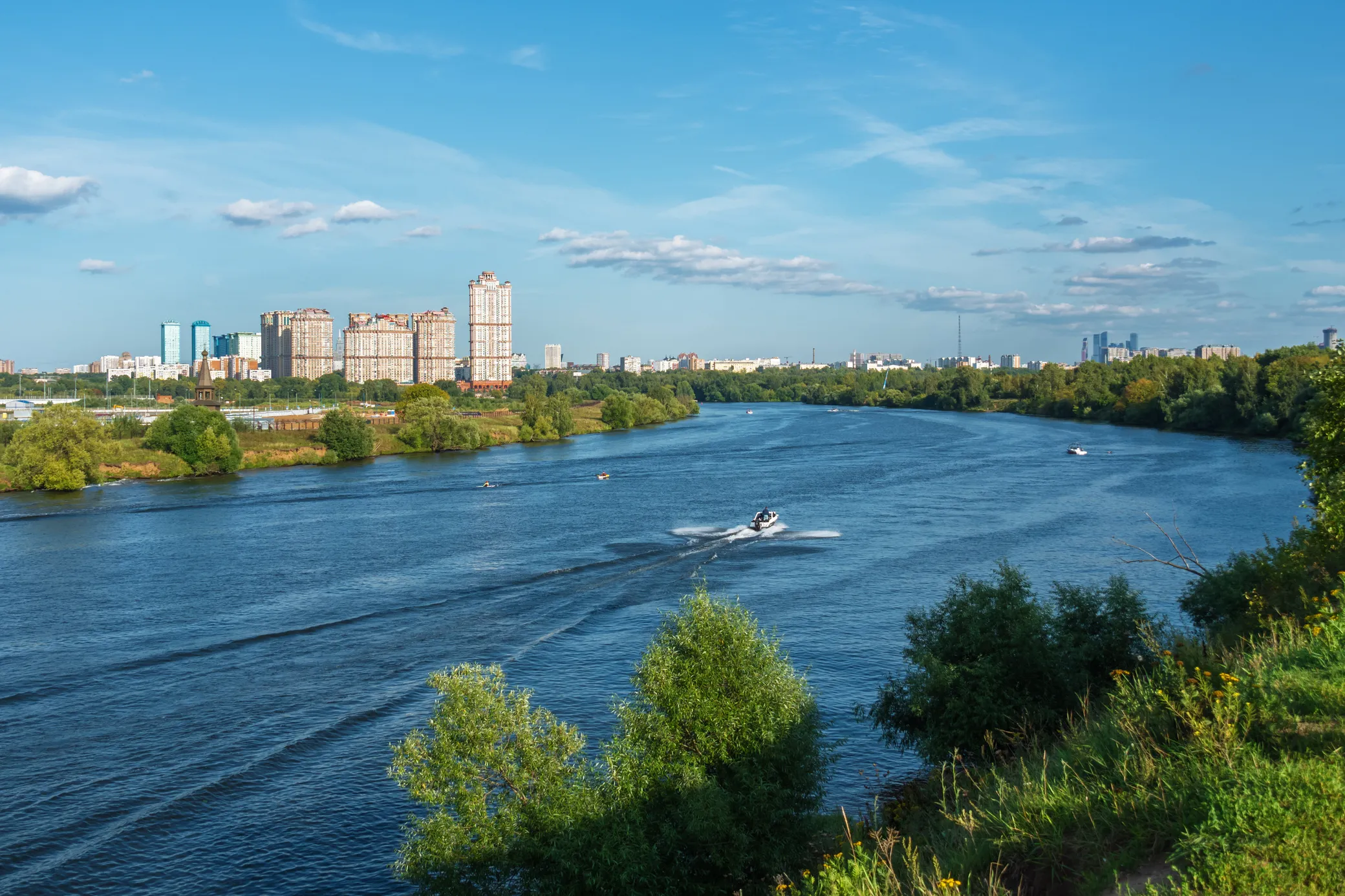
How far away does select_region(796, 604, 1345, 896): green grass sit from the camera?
6570 mm

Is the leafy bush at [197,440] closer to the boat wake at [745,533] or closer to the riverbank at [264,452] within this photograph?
the riverbank at [264,452]

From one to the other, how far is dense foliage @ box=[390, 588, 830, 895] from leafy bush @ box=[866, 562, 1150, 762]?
10.9 feet

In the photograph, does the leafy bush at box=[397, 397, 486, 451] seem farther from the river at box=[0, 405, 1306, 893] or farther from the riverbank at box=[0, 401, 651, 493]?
the river at box=[0, 405, 1306, 893]

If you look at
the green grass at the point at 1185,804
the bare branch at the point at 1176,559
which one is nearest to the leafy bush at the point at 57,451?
the bare branch at the point at 1176,559

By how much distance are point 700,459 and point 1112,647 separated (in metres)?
61.5

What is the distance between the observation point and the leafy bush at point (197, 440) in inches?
2825

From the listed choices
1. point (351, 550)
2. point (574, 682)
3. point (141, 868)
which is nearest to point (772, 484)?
point (351, 550)

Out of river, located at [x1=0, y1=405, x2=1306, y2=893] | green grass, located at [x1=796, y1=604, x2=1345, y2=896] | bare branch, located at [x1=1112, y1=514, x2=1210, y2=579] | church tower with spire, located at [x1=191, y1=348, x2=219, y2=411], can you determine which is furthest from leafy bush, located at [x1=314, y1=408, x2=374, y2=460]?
green grass, located at [x1=796, y1=604, x2=1345, y2=896]

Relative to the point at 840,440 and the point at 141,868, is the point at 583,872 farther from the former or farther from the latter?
the point at 840,440

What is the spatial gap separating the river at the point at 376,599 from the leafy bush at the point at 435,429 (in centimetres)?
1584

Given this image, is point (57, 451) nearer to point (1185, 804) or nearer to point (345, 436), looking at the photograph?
point (345, 436)

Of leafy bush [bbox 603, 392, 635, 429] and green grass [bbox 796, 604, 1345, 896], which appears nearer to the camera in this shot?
green grass [bbox 796, 604, 1345, 896]

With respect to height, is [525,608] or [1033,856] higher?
[1033,856]

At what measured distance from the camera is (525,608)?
33.8m
